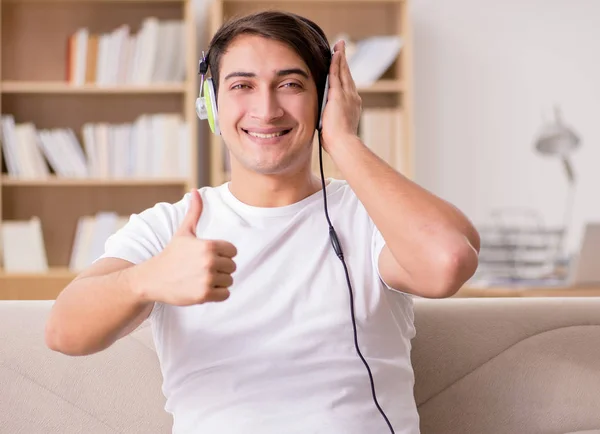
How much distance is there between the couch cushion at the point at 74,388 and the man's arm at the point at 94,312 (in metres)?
0.22

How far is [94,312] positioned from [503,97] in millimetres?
3802

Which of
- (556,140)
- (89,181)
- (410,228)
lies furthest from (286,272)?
(556,140)

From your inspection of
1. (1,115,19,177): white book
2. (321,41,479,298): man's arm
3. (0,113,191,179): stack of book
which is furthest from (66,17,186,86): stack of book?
(321,41,479,298): man's arm

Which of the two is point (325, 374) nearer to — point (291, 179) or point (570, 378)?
point (291, 179)

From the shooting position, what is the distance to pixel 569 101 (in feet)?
15.9

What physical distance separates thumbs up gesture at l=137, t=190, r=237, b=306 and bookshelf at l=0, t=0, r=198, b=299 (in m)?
3.06

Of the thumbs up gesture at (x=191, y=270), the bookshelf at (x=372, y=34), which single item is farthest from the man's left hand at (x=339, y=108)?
the bookshelf at (x=372, y=34)

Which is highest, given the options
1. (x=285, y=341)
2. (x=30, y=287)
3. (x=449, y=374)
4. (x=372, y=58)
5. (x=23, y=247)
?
(x=372, y=58)

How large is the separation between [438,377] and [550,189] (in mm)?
3371

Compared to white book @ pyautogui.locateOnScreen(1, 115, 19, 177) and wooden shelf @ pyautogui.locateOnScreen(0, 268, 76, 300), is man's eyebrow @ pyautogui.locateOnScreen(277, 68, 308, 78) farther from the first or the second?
white book @ pyautogui.locateOnScreen(1, 115, 19, 177)

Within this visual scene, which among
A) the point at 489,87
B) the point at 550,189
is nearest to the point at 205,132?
the point at 489,87

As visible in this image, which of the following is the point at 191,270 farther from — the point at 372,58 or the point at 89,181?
the point at 372,58

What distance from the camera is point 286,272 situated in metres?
1.53

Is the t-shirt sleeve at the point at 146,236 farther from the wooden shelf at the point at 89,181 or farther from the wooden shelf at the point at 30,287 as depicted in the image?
the wooden shelf at the point at 89,181
